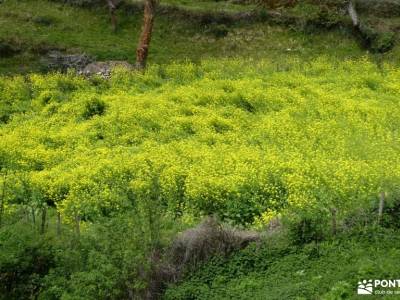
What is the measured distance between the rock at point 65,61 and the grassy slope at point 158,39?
1.72ft

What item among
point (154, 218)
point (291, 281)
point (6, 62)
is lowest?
point (291, 281)

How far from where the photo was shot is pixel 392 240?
37.2 ft

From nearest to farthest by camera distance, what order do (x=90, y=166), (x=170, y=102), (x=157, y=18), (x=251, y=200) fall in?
1. (x=251, y=200)
2. (x=90, y=166)
3. (x=170, y=102)
4. (x=157, y=18)

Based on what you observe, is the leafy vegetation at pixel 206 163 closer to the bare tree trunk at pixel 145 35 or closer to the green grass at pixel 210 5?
the bare tree trunk at pixel 145 35

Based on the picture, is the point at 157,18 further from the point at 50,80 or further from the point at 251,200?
the point at 251,200

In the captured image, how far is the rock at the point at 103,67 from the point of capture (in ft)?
94.2

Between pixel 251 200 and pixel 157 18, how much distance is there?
23.1 metres

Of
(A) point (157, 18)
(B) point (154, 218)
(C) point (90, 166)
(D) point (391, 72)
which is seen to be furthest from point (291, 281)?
(A) point (157, 18)

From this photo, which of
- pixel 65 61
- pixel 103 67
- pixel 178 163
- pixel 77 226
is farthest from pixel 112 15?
pixel 77 226

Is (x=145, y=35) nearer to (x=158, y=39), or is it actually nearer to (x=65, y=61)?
(x=65, y=61)

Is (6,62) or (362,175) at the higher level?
(6,62)

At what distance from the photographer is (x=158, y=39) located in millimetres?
33094

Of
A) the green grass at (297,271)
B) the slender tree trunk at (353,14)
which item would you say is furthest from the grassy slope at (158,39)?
the green grass at (297,271)

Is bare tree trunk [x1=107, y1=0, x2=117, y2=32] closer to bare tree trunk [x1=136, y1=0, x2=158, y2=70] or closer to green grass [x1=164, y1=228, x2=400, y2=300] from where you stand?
bare tree trunk [x1=136, y1=0, x2=158, y2=70]
